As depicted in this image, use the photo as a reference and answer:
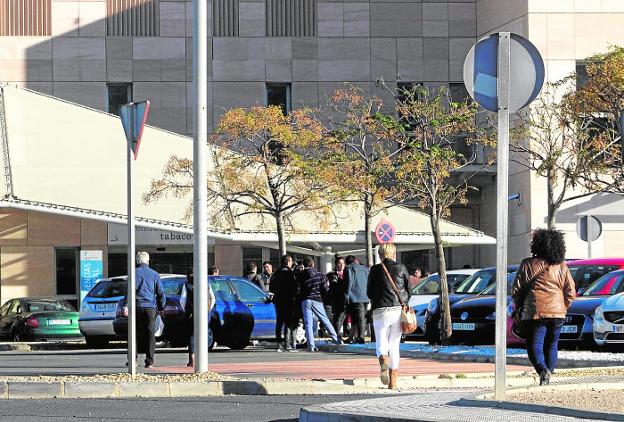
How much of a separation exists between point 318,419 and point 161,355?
14.5m

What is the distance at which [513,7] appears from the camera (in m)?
48.8

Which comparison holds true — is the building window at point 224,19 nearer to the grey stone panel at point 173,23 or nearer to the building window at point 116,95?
the grey stone panel at point 173,23

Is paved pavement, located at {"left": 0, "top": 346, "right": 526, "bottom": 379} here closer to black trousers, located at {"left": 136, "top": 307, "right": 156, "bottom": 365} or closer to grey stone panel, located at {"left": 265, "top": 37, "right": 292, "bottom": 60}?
black trousers, located at {"left": 136, "top": 307, "right": 156, "bottom": 365}

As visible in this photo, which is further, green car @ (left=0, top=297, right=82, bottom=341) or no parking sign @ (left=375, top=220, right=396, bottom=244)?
green car @ (left=0, top=297, right=82, bottom=341)

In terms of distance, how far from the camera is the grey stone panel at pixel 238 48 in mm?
51625

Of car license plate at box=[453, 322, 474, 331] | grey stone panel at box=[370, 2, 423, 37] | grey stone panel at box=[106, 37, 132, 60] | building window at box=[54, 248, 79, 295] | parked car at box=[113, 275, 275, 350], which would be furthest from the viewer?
grey stone panel at box=[370, 2, 423, 37]

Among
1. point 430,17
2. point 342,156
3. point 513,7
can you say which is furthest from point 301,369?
point 430,17

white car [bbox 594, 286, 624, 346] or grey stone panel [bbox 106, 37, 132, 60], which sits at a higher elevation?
grey stone panel [bbox 106, 37, 132, 60]

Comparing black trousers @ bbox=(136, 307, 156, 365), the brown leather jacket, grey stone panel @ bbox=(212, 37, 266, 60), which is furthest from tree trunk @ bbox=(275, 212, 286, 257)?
the brown leather jacket

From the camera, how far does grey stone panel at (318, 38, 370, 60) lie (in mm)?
51875

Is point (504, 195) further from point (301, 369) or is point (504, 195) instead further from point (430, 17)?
point (430, 17)

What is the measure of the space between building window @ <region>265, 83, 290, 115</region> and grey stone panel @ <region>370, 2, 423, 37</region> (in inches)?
140

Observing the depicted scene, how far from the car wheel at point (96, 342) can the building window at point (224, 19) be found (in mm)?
21780

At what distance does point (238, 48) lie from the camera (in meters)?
51.7
